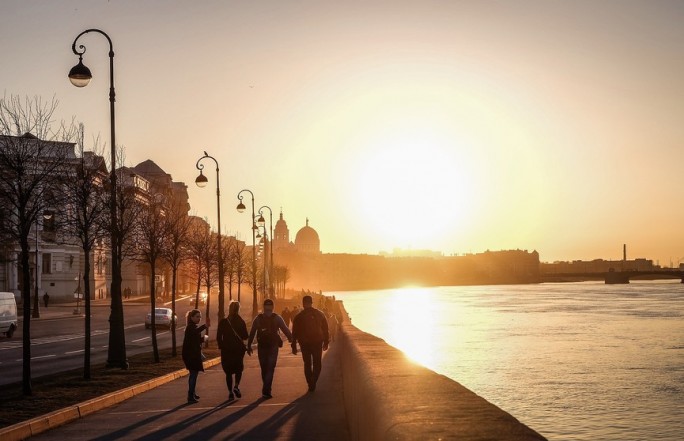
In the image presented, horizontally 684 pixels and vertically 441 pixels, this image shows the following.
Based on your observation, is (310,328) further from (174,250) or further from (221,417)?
(174,250)

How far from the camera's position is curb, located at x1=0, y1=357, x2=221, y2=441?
42.4 ft

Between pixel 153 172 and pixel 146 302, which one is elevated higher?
pixel 153 172

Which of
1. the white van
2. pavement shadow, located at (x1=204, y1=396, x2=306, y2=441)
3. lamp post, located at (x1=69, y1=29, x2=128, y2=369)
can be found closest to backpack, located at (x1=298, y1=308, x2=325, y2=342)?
pavement shadow, located at (x1=204, y1=396, x2=306, y2=441)

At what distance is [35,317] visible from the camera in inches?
2491

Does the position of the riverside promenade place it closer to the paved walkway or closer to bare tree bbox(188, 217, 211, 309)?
the paved walkway

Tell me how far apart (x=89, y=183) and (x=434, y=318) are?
9246 centimetres

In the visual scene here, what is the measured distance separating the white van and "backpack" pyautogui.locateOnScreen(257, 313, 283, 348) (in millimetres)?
31983

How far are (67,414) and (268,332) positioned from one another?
4066 millimetres

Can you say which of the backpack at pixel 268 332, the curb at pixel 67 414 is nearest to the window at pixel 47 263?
the curb at pixel 67 414

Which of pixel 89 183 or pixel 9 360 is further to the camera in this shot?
pixel 9 360

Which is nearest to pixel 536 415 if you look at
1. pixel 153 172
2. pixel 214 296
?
pixel 214 296

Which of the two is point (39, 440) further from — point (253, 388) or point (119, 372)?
point (119, 372)

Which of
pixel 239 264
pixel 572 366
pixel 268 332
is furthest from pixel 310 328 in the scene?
pixel 239 264

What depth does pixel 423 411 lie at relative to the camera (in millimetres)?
5898
